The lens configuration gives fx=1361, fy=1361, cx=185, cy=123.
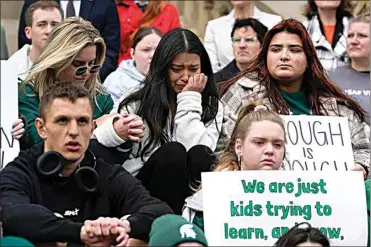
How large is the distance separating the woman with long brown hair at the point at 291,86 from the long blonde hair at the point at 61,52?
104 cm

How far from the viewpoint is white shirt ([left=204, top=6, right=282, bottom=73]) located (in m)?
12.2

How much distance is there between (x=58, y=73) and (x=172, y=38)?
0.86m

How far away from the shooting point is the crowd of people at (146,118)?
7449 mm

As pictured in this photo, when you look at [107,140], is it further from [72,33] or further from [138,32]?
[138,32]

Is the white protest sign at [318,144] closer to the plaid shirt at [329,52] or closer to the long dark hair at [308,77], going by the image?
the long dark hair at [308,77]

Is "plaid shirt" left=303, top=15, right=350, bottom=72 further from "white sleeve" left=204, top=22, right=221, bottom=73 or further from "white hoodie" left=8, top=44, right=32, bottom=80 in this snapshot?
"white hoodie" left=8, top=44, right=32, bottom=80

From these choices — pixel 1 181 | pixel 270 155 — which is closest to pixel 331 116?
pixel 270 155

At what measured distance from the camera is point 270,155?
8039mm

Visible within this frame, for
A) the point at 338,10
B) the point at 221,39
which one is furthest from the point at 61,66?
the point at 338,10

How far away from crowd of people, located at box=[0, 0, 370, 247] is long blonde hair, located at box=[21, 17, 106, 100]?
10 millimetres

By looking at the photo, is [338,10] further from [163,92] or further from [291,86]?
[163,92]

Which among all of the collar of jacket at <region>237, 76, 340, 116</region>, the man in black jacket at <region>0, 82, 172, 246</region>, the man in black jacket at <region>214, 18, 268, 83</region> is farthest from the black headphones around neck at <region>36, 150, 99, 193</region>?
the man in black jacket at <region>214, 18, 268, 83</region>

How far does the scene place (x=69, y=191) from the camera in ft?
25.1

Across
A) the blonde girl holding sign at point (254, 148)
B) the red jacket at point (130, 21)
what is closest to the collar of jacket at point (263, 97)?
the blonde girl holding sign at point (254, 148)
